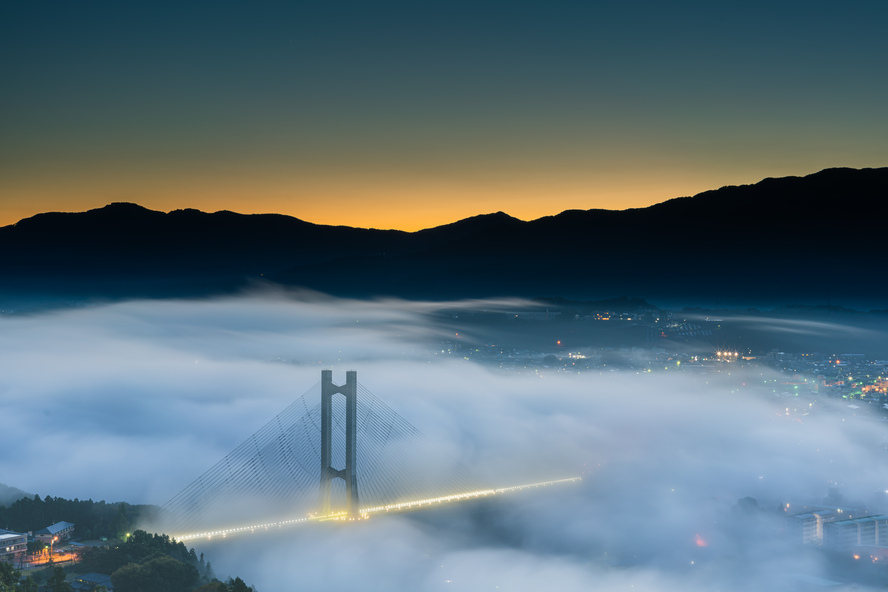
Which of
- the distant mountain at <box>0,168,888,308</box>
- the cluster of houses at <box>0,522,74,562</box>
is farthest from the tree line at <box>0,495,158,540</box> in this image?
the distant mountain at <box>0,168,888,308</box>

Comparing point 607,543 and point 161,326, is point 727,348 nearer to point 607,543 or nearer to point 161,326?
point 607,543

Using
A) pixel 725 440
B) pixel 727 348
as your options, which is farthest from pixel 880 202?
pixel 725 440

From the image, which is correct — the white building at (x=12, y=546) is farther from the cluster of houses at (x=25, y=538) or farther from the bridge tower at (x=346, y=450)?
the bridge tower at (x=346, y=450)

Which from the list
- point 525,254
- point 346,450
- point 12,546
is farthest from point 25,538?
point 525,254

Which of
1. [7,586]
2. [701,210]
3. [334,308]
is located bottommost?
[7,586]

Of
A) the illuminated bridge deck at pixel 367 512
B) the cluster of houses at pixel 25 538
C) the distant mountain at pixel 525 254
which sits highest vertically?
the distant mountain at pixel 525 254

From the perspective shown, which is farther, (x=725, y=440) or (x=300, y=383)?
(x=725, y=440)

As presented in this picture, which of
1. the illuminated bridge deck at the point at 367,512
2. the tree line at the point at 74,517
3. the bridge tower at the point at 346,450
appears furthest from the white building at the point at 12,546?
the bridge tower at the point at 346,450
